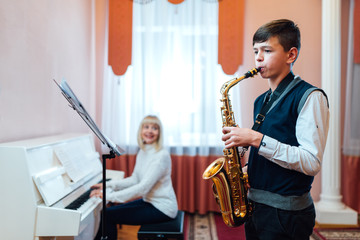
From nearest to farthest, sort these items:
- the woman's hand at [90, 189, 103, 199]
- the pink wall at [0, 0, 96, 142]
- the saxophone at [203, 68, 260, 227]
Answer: the saxophone at [203, 68, 260, 227]
the pink wall at [0, 0, 96, 142]
the woman's hand at [90, 189, 103, 199]

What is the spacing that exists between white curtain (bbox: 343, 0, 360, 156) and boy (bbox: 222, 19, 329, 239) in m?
2.67

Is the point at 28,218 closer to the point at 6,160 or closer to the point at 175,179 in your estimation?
the point at 6,160

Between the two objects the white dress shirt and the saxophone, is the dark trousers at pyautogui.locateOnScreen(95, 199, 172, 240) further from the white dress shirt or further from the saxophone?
the white dress shirt

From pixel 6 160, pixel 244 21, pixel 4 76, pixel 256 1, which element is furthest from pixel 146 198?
pixel 256 1

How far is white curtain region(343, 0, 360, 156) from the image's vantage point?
3504 mm

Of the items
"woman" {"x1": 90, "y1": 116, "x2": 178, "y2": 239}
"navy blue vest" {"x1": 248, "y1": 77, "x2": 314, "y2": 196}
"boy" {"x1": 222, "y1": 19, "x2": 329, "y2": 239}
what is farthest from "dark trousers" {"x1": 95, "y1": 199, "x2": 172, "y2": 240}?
"navy blue vest" {"x1": 248, "y1": 77, "x2": 314, "y2": 196}

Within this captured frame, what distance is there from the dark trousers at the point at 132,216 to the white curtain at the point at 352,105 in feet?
8.18

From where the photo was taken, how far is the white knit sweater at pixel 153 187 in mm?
2418

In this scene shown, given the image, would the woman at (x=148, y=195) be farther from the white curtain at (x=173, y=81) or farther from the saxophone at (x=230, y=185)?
the white curtain at (x=173, y=81)

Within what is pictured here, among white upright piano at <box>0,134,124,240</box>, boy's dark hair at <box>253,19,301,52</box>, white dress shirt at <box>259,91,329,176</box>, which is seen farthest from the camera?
white upright piano at <box>0,134,124,240</box>

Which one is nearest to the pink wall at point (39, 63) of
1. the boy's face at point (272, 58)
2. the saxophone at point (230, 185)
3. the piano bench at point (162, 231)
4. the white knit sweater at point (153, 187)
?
the white knit sweater at point (153, 187)

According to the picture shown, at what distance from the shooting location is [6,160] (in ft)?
5.65

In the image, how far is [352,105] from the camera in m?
3.54

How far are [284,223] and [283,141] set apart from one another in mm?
341
